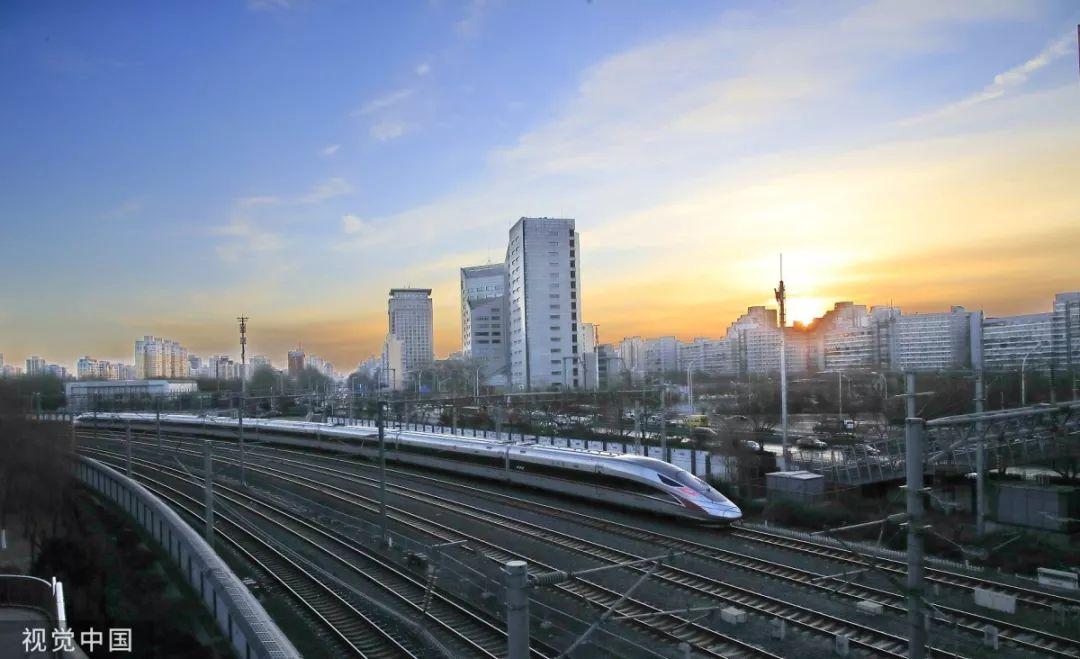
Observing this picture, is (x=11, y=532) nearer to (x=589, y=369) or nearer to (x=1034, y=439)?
(x=1034, y=439)

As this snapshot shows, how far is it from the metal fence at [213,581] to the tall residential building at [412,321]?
417 ft

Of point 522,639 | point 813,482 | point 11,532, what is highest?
point 522,639

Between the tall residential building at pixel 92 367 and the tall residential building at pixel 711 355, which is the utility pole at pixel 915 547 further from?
the tall residential building at pixel 92 367

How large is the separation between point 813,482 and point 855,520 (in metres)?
1.91

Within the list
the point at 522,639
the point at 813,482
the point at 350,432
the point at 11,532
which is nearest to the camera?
the point at 522,639

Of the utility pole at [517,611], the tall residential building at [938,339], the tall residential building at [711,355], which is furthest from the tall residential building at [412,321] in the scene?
the utility pole at [517,611]

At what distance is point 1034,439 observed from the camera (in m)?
21.2

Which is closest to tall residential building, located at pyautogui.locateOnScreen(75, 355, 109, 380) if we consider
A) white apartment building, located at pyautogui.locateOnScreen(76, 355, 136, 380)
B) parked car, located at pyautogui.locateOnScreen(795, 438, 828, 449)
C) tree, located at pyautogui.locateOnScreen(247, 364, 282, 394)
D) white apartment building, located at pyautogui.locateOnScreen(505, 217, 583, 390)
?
white apartment building, located at pyautogui.locateOnScreen(76, 355, 136, 380)

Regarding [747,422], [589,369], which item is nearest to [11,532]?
[747,422]

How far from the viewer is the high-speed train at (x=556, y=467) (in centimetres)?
1761

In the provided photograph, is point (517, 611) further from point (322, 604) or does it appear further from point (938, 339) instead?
point (938, 339)

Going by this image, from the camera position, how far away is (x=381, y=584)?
44.0 ft

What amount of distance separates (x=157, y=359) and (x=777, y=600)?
409 ft

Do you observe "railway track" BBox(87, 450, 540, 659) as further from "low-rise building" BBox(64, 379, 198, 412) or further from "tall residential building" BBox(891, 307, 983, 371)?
"tall residential building" BBox(891, 307, 983, 371)
